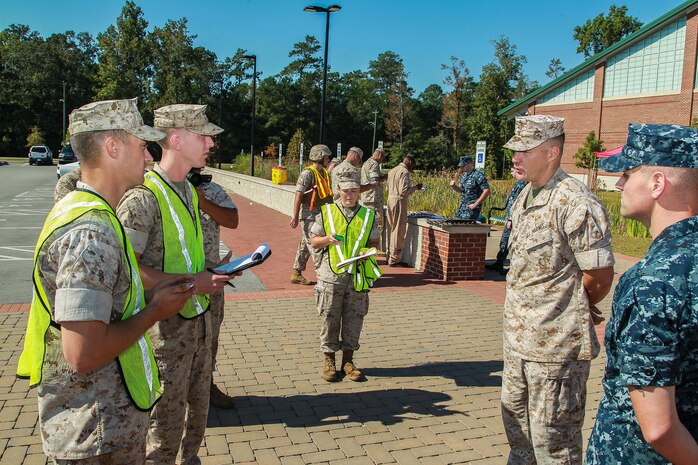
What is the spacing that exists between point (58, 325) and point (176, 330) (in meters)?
1.04

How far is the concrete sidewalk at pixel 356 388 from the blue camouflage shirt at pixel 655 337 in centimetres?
227

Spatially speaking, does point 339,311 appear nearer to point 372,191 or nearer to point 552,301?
point 552,301

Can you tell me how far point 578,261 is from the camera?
315 centimetres

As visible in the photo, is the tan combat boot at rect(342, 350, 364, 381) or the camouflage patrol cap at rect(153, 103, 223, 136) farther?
the tan combat boot at rect(342, 350, 364, 381)

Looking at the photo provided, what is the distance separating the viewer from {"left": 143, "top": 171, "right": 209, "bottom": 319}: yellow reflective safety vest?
3016 mm

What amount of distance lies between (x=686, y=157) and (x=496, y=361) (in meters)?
4.42

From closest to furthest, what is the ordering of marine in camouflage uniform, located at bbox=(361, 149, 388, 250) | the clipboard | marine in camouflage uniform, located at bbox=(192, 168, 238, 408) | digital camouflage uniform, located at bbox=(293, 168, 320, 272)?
the clipboard, marine in camouflage uniform, located at bbox=(192, 168, 238, 408), digital camouflage uniform, located at bbox=(293, 168, 320, 272), marine in camouflage uniform, located at bbox=(361, 149, 388, 250)

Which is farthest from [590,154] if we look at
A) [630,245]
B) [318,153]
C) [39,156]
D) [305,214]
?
[39,156]

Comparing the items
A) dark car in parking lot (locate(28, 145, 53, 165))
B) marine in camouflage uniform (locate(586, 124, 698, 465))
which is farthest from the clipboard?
dark car in parking lot (locate(28, 145, 53, 165))

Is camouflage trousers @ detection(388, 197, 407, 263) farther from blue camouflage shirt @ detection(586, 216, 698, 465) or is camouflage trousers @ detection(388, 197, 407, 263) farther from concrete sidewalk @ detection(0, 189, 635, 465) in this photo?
blue camouflage shirt @ detection(586, 216, 698, 465)

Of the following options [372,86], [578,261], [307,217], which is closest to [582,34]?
[372,86]

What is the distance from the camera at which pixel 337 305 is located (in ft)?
17.2

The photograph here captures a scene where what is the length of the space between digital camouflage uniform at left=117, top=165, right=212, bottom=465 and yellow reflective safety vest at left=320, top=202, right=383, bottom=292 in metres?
1.99

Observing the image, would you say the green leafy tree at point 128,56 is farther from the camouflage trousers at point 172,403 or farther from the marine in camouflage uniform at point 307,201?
the camouflage trousers at point 172,403
